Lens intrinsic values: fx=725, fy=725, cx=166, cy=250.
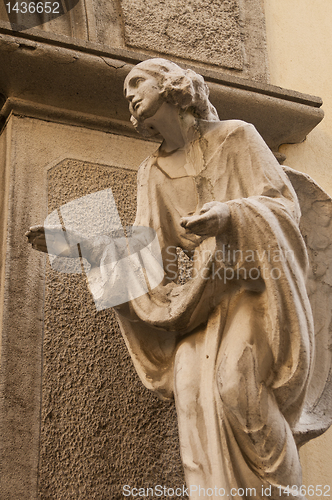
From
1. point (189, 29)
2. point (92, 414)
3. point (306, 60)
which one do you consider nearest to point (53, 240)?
point (92, 414)

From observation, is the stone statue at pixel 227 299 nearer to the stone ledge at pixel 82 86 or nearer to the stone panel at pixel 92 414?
the stone panel at pixel 92 414

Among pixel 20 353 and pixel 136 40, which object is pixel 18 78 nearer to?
pixel 136 40

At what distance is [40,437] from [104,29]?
66.5 inches

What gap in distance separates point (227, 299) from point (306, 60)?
190 cm

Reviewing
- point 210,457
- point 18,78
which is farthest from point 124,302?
point 18,78

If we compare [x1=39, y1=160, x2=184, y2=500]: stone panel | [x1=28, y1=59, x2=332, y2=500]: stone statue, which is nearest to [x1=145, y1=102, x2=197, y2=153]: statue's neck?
[x1=28, y1=59, x2=332, y2=500]: stone statue

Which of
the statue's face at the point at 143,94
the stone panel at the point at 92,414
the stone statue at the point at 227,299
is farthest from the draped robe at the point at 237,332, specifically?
the stone panel at the point at 92,414

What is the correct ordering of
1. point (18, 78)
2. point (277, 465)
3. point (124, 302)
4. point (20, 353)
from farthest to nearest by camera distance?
point (18, 78) → point (20, 353) → point (124, 302) → point (277, 465)

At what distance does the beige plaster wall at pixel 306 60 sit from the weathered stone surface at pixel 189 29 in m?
0.22

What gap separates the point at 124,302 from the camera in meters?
1.98

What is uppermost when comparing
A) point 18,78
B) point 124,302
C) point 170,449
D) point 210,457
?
point 18,78

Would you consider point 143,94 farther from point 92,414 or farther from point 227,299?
point 92,414

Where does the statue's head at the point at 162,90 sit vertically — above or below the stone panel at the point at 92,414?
above

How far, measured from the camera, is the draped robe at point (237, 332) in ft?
5.60
